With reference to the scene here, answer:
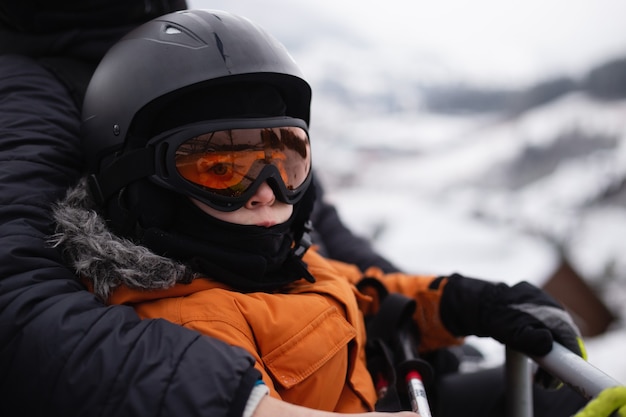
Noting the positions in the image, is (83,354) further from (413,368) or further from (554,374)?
(554,374)

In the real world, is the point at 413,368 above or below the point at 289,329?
below

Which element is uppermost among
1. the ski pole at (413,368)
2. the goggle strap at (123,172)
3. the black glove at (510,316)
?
the goggle strap at (123,172)

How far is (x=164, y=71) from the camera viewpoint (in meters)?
1.21

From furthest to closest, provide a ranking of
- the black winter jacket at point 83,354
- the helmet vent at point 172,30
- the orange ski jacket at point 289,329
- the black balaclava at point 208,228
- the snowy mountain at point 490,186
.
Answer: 1. the snowy mountain at point 490,186
2. the helmet vent at point 172,30
3. the black balaclava at point 208,228
4. the orange ski jacket at point 289,329
5. the black winter jacket at point 83,354

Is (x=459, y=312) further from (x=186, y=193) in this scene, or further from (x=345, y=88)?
(x=345, y=88)

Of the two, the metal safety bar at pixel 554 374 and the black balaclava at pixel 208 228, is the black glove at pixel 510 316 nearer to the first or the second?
the metal safety bar at pixel 554 374

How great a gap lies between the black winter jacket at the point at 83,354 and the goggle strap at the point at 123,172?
6.5 inches

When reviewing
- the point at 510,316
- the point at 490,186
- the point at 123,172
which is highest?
the point at 123,172

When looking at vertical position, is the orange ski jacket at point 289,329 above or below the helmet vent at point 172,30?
below

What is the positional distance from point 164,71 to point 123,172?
0.22 m

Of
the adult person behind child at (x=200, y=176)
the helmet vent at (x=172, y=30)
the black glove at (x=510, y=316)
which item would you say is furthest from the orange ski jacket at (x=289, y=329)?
the helmet vent at (x=172, y=30)

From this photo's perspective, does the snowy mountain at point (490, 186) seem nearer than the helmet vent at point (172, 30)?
No

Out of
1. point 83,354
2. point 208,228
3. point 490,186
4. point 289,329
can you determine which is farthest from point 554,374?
point 490,186

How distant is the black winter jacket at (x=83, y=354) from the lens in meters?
0.89
